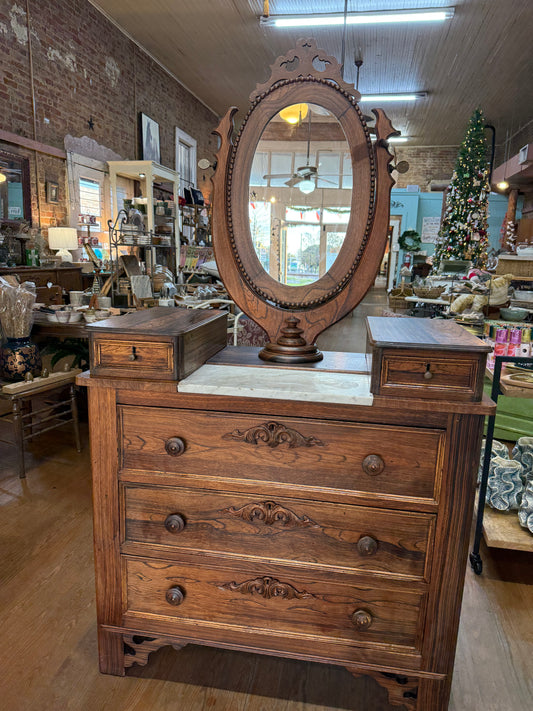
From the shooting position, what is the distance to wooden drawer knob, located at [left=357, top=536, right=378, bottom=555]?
1333 millimetres

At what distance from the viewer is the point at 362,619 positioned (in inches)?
54.3

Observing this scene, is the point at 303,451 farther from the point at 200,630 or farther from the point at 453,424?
the point at 200,630

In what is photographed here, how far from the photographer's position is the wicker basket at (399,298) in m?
8.23

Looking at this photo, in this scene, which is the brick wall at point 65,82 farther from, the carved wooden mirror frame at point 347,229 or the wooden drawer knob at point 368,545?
the wooden drawer knob at point 368,545

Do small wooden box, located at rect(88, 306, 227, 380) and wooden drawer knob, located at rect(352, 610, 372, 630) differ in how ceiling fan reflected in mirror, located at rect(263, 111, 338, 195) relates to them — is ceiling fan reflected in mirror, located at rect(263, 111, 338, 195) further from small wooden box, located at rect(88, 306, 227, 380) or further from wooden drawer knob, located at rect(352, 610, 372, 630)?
wooden drawer knob, located at rect(352, 610, 372, 630)

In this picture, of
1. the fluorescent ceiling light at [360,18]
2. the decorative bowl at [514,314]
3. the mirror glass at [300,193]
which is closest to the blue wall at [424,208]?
the fluorescent ceiling light at [360,18]

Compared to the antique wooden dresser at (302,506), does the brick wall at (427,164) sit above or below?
above

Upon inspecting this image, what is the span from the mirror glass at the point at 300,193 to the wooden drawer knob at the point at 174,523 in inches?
31.9

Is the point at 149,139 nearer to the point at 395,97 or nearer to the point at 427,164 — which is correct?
the point at 395,97

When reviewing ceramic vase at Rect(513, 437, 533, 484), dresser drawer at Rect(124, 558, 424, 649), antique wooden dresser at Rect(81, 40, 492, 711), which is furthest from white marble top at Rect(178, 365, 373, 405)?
ceramic vase at Rect(513, 437, 533, 484)

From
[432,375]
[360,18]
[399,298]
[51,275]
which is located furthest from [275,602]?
[360,18]

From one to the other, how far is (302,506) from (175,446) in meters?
0.40

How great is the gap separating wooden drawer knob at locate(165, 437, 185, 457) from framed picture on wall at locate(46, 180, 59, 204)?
5494 mm

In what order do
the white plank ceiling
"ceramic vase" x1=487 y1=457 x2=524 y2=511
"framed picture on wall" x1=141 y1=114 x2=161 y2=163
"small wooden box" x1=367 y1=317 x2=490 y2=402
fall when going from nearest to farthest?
"small wooden box" x1=367 y1=317 x2=490 y2=402
"ceramic vase" x1=487 y1=457 x2=524 y2=511
the white plank ceiling
"framed picture on wall" x1=141 y1=114 x2=161 y2=163
